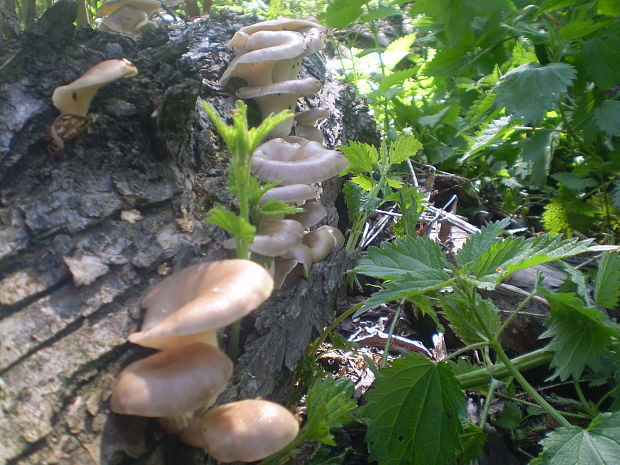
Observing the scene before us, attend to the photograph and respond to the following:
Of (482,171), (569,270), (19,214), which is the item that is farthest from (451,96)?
(19,214)

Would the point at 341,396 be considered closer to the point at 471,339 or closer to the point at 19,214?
the point at 471,339

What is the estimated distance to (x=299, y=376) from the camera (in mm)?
2281

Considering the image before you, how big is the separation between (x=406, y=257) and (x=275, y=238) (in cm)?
62

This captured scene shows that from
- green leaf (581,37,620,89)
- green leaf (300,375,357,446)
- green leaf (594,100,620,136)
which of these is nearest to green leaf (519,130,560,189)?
green leaf (594,100,620,136)

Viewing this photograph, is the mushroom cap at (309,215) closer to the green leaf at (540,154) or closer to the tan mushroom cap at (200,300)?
the tan mushroom cap at (200,300)

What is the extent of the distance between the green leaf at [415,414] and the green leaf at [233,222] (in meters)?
0.86

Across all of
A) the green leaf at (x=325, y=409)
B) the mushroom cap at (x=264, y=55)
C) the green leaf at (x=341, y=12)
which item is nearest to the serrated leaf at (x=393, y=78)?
the green leaf at (x=341, y=12)

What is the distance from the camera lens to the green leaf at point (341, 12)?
328cm

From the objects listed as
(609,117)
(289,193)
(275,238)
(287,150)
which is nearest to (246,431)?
(275,238)

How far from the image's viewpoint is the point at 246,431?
54.5 inches

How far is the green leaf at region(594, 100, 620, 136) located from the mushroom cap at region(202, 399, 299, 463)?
2.99 meters

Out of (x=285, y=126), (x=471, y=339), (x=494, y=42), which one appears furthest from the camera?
(x=494, y=42)

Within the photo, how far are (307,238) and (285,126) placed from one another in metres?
0.76

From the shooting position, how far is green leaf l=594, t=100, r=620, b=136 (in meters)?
3.03
